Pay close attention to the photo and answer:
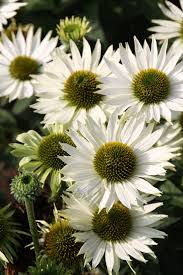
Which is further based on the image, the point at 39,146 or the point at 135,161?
the point at 39,146

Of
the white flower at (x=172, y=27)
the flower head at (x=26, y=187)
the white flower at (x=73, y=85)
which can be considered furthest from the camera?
the white flower at (x=172, y=27)

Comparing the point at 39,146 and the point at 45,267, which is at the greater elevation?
the point at 39,146

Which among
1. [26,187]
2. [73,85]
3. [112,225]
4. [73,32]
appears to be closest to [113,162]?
[112,225]

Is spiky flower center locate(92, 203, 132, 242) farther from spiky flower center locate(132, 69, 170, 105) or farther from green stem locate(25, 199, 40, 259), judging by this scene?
spiky flower center locate(132, 69, 170, 105)

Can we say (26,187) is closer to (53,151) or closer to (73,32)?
(53,151)

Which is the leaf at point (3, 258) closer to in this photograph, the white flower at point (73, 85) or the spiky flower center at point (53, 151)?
the spiky flower center at point (53, 151)

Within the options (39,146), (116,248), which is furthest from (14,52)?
(116,248)

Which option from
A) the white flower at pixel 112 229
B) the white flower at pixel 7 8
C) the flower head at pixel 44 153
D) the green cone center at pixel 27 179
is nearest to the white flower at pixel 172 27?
the white flower at pixel 7 8

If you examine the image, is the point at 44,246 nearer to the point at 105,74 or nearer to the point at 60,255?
the point at 60,255
